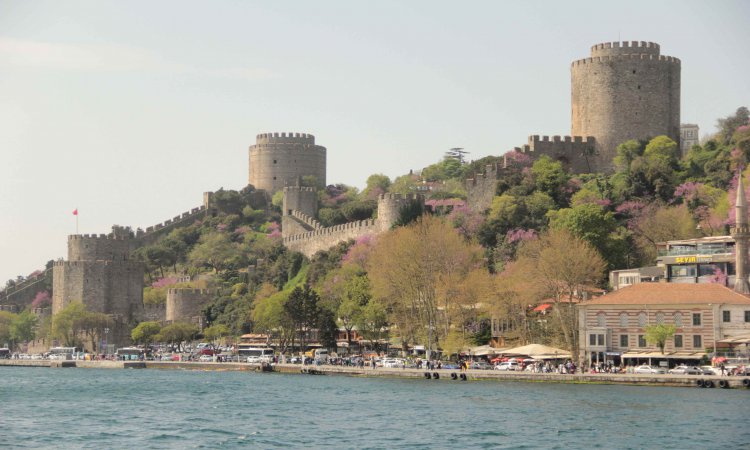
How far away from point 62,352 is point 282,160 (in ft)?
120

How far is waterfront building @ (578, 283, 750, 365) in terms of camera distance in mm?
60625

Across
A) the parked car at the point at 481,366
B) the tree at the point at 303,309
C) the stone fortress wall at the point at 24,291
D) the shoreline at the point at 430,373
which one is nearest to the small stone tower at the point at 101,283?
the shoreline at the point at 430,373

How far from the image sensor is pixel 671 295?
2468 inches

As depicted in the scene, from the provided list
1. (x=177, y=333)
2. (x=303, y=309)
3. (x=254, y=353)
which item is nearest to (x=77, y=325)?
(x=177, y=333)

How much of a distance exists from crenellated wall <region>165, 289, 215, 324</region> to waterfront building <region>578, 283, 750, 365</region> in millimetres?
36711

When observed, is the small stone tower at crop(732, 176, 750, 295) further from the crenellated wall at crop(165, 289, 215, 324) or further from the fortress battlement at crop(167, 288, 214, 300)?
the fortress battlement at crop(167, 288, 214, 300)

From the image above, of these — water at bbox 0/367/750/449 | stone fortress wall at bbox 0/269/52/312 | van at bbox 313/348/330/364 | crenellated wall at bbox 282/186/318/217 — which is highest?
crenellated wall at bbox 282/186/318/217

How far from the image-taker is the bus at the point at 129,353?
87.4 m

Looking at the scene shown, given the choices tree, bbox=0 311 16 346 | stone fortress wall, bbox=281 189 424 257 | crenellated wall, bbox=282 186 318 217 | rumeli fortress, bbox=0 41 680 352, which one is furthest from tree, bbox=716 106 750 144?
tree, bbox=0 311 16 346

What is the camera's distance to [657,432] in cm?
4422

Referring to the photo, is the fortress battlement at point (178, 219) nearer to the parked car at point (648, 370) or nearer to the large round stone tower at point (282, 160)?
the large round stone tower at point (282, 160)

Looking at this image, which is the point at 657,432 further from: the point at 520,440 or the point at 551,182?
the point at 551,182

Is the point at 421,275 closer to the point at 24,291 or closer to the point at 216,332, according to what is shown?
the point at 216,332

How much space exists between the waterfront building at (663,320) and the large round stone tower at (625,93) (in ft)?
82.0
